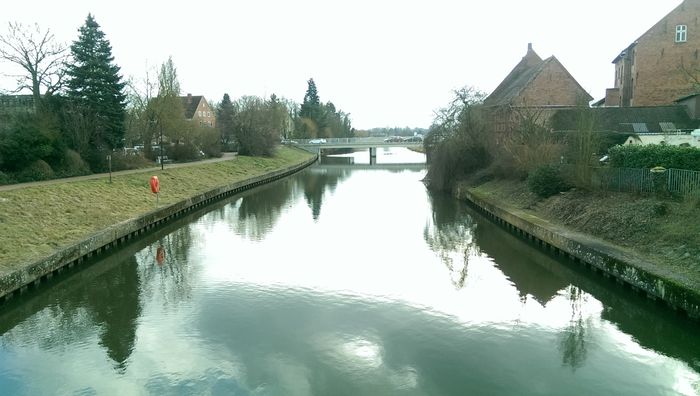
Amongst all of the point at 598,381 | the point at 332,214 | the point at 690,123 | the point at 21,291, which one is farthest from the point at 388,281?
the point at 690,123

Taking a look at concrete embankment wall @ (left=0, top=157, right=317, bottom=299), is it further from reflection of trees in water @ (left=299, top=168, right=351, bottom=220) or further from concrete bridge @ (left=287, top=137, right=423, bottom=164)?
concrete bridge @ (left=287, top=137, right=423, bottom=164)

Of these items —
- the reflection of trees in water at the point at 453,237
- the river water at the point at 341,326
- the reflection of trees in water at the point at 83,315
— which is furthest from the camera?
the reflection of trees in water at the point at 453,237

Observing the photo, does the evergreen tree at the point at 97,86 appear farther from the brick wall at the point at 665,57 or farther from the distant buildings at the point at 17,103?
the brick wall at the point at 665,57

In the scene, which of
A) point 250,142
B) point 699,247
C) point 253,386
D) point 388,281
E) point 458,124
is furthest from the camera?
point 250,142

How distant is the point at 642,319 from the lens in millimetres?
10836

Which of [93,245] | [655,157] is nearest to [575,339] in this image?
[655,157]

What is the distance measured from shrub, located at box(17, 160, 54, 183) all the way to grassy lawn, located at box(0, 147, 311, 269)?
2.22 m

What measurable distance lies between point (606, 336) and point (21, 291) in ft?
42.2

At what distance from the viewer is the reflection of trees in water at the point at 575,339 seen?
906cm

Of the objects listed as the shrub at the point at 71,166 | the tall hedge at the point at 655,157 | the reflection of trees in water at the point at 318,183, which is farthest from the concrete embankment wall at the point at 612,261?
the shrub at the point at 71,166

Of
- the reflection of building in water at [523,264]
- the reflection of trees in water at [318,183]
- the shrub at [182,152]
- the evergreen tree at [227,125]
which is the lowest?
the reflection of building in water at [523,264]

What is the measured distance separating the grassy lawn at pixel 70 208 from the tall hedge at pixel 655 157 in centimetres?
1816

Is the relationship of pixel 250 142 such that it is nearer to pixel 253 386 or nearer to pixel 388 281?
pixel 388 281

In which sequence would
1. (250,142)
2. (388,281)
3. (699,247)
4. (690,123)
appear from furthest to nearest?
(250,142), (690,123), (388,281), (699,247)
